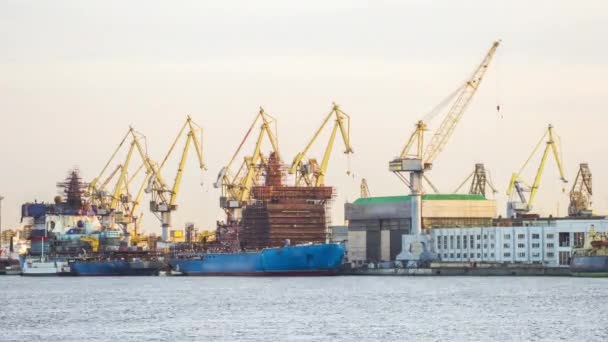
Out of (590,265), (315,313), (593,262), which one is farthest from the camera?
(590,265)

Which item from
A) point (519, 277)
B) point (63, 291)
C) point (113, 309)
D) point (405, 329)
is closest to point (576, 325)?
point (405, 329)

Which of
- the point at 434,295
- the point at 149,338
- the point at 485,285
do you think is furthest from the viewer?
the point at 485,285

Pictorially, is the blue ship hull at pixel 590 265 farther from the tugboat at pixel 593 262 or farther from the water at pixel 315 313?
the water at pixel 315 313

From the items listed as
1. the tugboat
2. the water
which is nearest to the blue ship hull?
the tugboat

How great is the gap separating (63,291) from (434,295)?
146ft

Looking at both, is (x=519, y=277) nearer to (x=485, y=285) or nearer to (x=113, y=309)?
(x=485, y=285)

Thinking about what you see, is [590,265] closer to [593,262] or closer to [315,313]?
[593,262]

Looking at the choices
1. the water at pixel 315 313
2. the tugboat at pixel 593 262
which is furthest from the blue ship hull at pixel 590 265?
the water at pixel 315 313

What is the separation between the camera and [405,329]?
96.2 metres

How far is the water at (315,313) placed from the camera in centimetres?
9294

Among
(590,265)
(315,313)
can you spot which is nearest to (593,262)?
(590,265)

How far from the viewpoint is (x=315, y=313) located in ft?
369

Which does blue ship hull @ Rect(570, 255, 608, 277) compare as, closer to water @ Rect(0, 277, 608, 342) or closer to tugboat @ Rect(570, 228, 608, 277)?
tugboat @ Rect(570, 228, 608, 277)

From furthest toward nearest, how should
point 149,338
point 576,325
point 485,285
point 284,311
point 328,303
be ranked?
point 485,285 → point 328,303 → point 284,311 → point 576,325 → point 149,338
